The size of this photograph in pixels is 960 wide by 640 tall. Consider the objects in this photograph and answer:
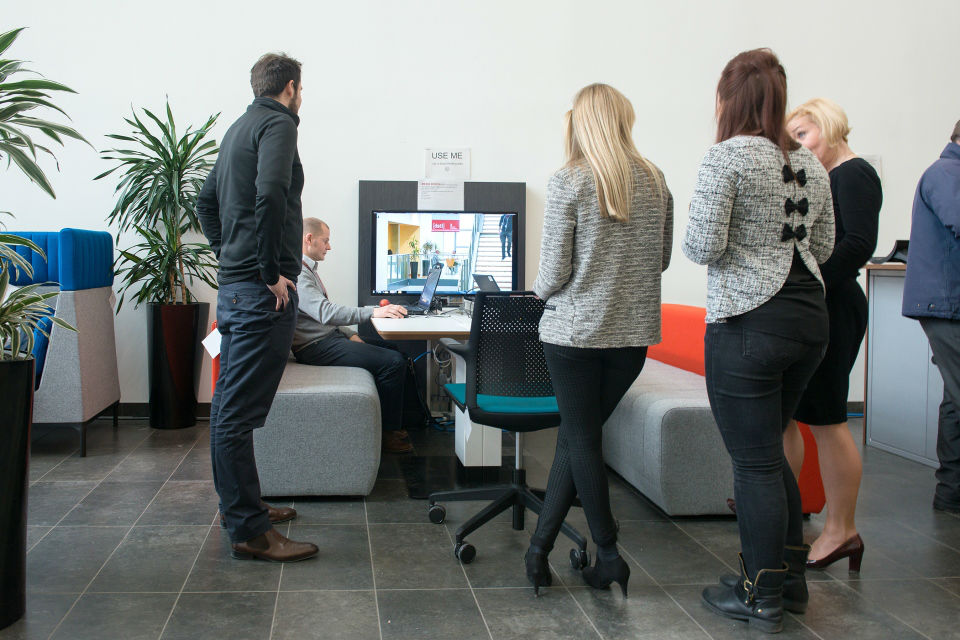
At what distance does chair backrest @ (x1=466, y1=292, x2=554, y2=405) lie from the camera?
2.66m

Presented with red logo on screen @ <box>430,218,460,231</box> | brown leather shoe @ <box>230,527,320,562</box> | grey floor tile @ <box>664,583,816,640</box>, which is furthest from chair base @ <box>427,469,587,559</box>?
red logo on screen @ <box>430,218,460,231</box>

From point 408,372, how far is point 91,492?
1828mm

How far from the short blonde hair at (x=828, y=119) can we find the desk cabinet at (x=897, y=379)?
1.78m

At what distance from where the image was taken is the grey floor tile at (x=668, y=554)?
8.12 feet

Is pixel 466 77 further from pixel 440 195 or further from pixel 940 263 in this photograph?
pixel 940 263

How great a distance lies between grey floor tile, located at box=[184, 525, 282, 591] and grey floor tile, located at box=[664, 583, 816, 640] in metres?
1.18

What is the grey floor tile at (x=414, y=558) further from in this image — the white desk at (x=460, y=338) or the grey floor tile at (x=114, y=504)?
the grey floor tile at (x=114, y=504)

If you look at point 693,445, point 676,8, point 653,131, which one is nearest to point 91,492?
point 693,445

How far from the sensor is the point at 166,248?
4.36 metres

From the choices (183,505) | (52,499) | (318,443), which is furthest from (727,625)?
(52,499)

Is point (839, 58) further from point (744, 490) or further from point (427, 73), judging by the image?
point (744, 490)

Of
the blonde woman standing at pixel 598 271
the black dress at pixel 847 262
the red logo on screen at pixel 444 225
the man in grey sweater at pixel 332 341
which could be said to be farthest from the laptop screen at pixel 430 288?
the black dress at pixel 847 262

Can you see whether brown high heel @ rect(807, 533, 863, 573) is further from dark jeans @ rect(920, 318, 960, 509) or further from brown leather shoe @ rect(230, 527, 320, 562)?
brown leather shoe @ rect(230, 527, 320, 562)

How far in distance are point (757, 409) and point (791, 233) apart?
44 cm
